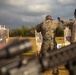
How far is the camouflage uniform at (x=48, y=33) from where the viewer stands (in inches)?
359

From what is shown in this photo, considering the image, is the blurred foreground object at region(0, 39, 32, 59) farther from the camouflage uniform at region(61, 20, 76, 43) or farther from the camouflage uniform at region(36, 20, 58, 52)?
the camouflage uniform at region(36, 20, 58, 52)

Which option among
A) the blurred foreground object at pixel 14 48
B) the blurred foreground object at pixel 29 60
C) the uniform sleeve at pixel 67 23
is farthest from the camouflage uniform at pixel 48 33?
the blurred foreground object at pixel 14 48

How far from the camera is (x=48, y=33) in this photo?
9094 mm

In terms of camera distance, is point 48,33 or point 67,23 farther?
point 48,33

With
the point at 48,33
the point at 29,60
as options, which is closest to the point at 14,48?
the point at 29,60

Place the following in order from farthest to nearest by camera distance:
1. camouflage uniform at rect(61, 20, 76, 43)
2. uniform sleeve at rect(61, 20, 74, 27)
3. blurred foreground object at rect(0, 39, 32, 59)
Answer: uniform sleeve at rect(61, 20, 74, 27) < camouflage uniform at rect(61, 20, 76, 43) < blurred foreground object at rect(0, 39, 32, 59)

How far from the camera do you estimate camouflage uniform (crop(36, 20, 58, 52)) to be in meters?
9.11

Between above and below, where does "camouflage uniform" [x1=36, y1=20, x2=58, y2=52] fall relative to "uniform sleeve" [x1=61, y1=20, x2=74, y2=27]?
below

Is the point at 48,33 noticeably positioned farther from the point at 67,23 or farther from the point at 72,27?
the point at 72,27

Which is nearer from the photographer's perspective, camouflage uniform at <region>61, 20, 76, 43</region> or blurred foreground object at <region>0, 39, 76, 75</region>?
blurred foreground object at <region>0, 39, 76, 75</region>

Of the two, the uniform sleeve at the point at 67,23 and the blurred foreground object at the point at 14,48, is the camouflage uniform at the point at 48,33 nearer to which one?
the uniform sleeve at the point at 67,23

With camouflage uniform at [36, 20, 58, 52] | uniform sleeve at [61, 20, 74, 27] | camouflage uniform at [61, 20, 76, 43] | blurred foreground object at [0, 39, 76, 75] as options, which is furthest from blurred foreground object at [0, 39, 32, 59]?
camouflage uniform at [36, 20, 58, 52]

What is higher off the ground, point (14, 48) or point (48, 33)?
point (14, 48)

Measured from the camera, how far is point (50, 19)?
929 cm
